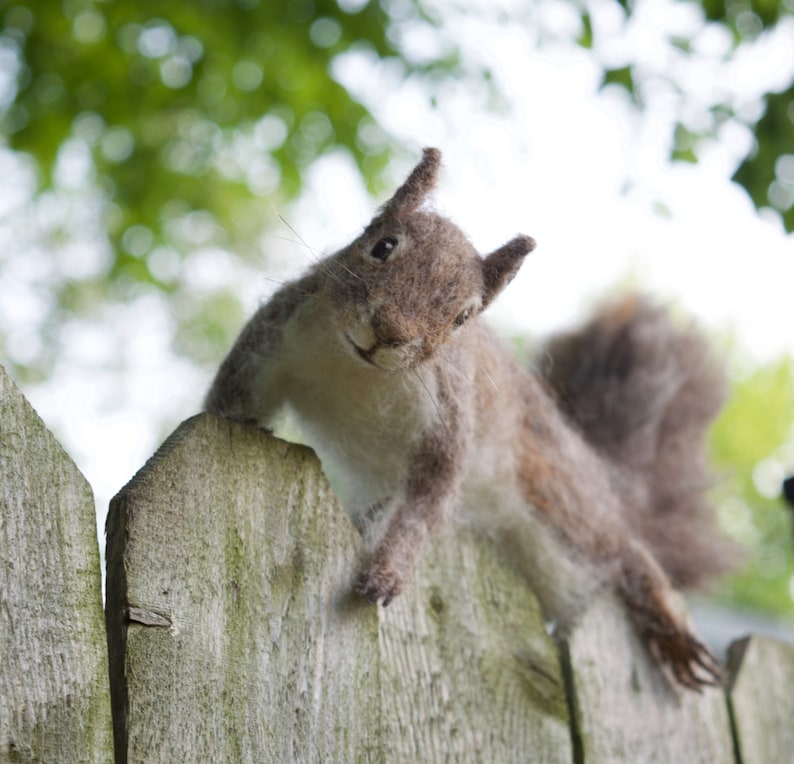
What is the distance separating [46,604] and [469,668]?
31.0 inches

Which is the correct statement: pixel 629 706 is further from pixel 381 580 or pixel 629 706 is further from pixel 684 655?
pixel 381 580

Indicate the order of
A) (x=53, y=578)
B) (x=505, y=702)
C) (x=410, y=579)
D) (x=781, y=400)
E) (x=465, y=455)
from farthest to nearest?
1. (x=781, y=400)
2. (x=465, y=455)
3. (x=505, y=702)
4. (x=410, y=579)
5. (x=53, y=578)

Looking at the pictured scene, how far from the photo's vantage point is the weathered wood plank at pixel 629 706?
71.9 inches

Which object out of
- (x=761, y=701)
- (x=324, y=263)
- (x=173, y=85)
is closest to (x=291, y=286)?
(x=324, y=263)

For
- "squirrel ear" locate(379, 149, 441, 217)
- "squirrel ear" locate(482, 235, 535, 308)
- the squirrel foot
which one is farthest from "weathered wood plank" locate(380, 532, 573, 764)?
"squirrel ear" locate(379, 149, 441, 217)

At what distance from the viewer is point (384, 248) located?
1704 mm

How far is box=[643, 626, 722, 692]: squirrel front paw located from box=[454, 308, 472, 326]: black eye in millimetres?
805

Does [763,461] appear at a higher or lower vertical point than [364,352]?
higher

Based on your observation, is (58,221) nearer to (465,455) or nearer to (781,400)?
(781,400)

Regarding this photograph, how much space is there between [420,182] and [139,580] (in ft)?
2.86

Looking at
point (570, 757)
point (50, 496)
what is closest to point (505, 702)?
point (570, 757)

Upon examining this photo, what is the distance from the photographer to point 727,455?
30.4 feet

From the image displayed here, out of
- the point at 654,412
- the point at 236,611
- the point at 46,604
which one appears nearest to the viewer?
the point at 46,604

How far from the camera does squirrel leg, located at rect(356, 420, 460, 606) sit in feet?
5.02
